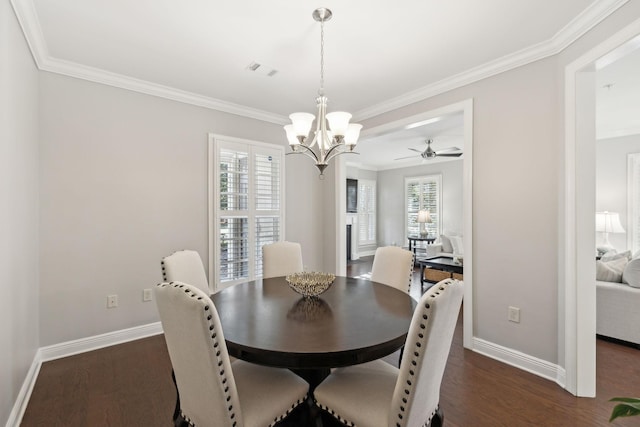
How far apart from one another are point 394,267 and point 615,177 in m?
4.87

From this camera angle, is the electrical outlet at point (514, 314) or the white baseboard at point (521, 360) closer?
the white baseboard at point (521, 360)

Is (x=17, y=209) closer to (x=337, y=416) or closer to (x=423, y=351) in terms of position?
(x=337, y=416)

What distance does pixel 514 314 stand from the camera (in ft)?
Result: 8.57

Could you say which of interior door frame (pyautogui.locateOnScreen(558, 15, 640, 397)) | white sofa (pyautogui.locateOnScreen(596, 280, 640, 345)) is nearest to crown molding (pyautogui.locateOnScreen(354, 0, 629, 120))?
interior door frame (pyautogui.locateOnScreen(558, 15, 640, 397))

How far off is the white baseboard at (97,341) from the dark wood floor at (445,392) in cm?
8

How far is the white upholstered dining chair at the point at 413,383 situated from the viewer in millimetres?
1140

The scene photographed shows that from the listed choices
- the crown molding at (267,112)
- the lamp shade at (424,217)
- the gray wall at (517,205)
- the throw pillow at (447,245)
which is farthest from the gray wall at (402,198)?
the gray wall at (517,205)

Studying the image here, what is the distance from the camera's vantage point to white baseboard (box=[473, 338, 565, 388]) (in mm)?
2363

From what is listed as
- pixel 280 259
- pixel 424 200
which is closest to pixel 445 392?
pixel 280 259

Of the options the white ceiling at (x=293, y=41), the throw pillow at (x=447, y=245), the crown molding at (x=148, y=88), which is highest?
the white ceiling at (x=293, y=41)

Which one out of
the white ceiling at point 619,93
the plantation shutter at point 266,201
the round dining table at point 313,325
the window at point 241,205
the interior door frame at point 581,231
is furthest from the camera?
the plantation shutter at point 266,201

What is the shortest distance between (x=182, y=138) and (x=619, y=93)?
4945mm

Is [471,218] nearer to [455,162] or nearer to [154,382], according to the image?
[154,382]

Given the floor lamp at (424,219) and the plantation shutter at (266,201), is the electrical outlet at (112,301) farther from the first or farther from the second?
the floor lamp at (424,219)
